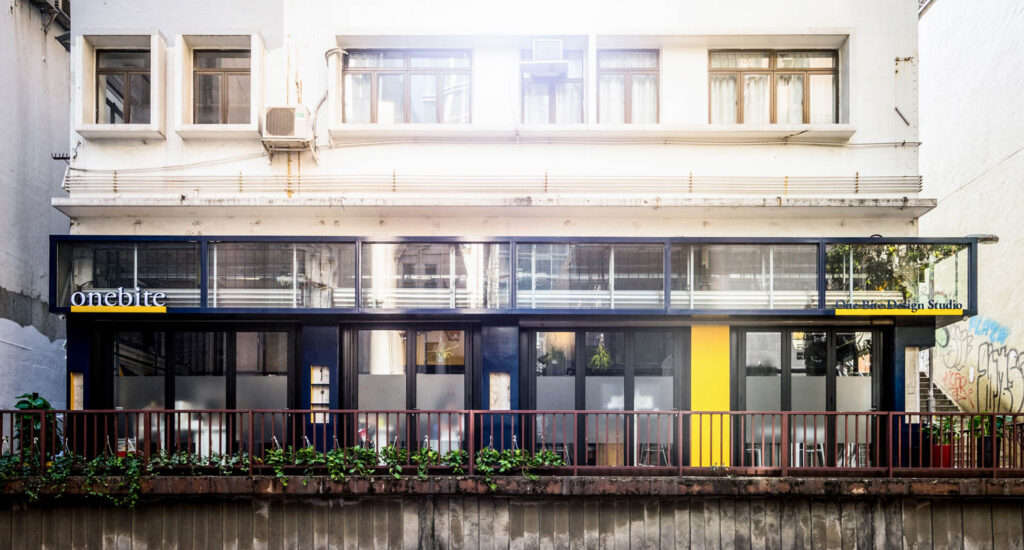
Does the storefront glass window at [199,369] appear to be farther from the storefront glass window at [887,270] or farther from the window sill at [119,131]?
the storefront glass window at [887,270]

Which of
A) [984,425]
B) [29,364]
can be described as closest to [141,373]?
[29,364]

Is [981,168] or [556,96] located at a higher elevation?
[556,96]

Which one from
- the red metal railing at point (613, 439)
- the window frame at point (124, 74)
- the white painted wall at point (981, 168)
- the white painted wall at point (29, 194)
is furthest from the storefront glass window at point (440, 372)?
the white painted wall at point (981, 168)

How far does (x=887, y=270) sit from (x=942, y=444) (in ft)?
8.77

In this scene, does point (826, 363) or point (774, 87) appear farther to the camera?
point (774, 87)

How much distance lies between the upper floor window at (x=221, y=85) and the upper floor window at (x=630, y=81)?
20.5 feet

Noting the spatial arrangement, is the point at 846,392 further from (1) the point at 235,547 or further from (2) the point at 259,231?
(2) the point at 259,231

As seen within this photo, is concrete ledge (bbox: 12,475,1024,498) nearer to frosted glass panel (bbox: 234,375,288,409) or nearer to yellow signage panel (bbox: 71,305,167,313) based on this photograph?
frosted glass panel (bbox: 234,375,288,409)

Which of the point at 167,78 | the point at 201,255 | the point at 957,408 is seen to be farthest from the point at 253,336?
the point at 957,408

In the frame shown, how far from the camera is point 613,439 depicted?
932 centimetres

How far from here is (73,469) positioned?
26.0 feet

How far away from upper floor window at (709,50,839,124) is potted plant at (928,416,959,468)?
5286mm

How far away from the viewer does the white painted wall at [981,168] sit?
12578mm

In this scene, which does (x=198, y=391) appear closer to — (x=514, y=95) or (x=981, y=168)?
(x=514, y=95)
